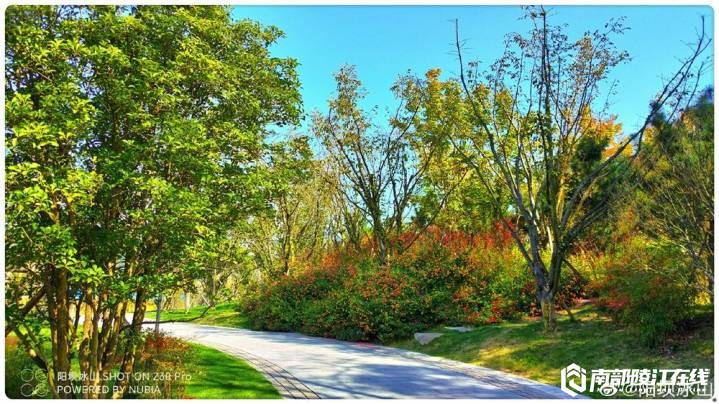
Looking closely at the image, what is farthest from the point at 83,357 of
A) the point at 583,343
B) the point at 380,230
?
the point at 380,230

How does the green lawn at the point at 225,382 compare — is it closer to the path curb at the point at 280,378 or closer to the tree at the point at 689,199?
the path curb at the point at 280,378

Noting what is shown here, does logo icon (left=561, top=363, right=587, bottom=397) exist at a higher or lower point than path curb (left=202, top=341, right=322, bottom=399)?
lower

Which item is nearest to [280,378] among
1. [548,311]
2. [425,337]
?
[425,337]

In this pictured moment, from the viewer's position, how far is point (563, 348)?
8297mm

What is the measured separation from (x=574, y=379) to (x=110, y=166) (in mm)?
6270

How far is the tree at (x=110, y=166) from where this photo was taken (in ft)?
15.1

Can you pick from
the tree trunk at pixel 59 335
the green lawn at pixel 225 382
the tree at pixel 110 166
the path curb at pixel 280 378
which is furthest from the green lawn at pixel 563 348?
the tree trunk at pixel 59 335

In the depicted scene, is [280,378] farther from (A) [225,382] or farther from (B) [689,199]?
(B) [689,199]

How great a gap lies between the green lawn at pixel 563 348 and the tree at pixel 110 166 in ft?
16.2

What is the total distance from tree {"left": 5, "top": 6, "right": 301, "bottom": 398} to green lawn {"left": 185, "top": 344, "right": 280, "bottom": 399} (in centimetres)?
99

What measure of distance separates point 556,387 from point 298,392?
10.9ft

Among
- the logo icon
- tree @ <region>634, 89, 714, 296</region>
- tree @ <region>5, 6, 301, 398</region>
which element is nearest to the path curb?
tree @ <region>5, 6, 301, 398</region>

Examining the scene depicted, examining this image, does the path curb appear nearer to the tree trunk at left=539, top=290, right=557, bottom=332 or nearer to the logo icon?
the logo icon

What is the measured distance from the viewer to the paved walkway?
6.48m
